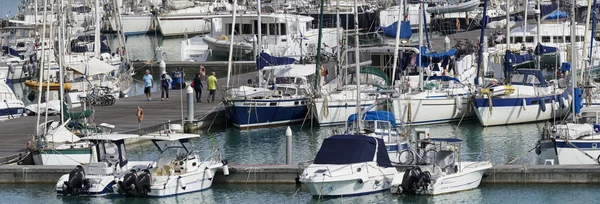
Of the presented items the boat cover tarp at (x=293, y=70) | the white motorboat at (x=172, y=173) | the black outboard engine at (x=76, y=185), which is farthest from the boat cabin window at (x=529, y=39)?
the black outboard engine at (x=76, y=185)

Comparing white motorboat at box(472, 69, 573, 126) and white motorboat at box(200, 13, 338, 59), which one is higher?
white motorboat at box(200, 13, 338, 59)

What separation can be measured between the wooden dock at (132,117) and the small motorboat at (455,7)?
1358 inches

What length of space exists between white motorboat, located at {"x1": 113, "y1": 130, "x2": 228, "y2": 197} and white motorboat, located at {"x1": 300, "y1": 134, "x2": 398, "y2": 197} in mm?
2919

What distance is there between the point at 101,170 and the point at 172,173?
1.80 metres

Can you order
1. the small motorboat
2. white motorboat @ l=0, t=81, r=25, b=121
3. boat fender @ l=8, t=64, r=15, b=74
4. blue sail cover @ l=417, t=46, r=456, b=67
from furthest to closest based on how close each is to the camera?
the small motorboat → boat fender @ l=8, t=64, r=15, b=74 → blue sail cover @ l=417, t=46, r=456, b=67 → white motorboat @ l=0, t=81, r=25, b=121

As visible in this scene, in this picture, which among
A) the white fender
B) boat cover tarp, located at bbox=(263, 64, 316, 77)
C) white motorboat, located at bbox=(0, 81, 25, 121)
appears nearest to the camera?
the white fender

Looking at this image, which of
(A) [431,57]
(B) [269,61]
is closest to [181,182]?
(B) [269,61]

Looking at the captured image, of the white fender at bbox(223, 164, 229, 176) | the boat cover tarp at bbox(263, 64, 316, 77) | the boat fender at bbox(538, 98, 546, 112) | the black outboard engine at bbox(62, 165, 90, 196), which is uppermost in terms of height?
the boat cover tarp at bbox(263, 64, 316, 77)

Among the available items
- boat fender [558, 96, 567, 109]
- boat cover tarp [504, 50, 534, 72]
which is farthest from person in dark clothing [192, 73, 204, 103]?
boat fender [558, 96, 567, 109]

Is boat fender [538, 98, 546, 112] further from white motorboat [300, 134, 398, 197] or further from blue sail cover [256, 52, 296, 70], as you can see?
white motorboat [300, 134, 398, 197]

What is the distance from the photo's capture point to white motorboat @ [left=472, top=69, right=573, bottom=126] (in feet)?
163

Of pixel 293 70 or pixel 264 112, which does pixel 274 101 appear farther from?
pixel 293 70

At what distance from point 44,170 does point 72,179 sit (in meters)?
2.29

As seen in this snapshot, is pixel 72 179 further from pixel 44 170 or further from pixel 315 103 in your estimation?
pixel 315 103
